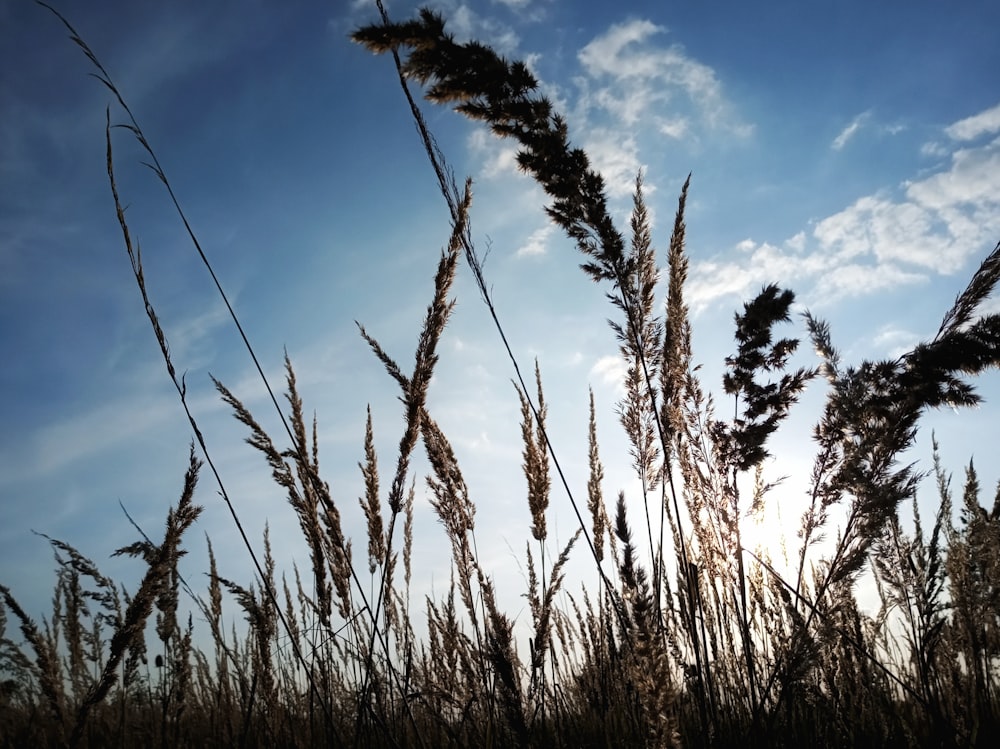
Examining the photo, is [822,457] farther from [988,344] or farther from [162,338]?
[162,338]

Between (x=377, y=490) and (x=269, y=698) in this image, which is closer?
(x=269, y=698)

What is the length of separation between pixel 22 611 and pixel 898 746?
3.90 m

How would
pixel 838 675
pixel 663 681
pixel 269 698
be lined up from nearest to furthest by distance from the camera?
pixel 663 681
pixel 269 698
pixel 838 675

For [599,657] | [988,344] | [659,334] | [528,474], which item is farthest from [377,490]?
[988,344]

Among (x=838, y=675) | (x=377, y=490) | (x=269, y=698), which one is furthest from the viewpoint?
(x=838, y=675)

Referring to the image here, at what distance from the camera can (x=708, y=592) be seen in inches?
128

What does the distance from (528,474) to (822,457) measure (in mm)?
1322

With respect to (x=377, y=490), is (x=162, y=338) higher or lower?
higher

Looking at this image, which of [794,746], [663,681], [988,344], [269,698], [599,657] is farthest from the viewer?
[599,657]

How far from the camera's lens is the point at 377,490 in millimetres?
2924

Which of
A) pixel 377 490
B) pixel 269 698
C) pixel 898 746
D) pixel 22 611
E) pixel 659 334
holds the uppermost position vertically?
pixel 659 334

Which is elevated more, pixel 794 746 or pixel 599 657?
pixel 599 657

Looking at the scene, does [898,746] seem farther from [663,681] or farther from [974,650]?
[663,681]

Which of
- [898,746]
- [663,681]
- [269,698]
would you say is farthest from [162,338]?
[898,746]
